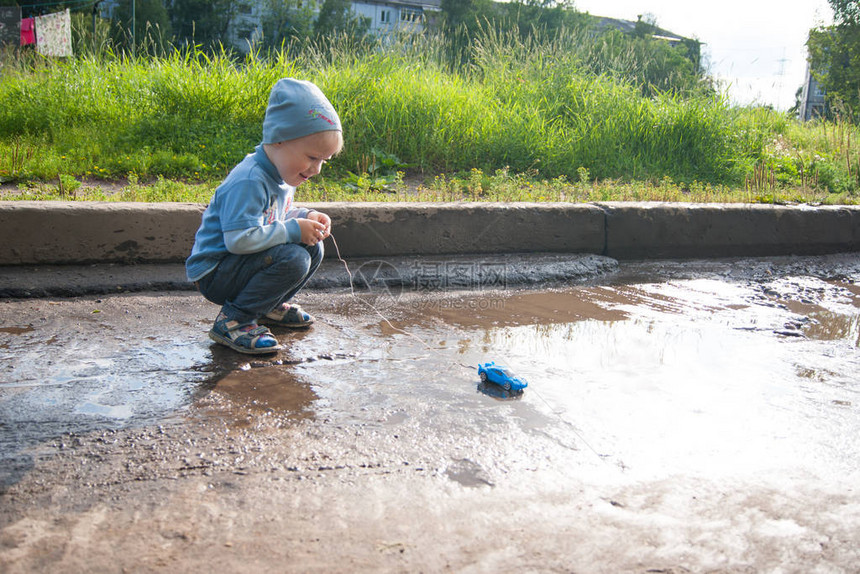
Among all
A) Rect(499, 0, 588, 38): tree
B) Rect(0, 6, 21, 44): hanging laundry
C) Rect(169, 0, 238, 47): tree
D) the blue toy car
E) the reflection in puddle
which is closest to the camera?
the reflection in puddle

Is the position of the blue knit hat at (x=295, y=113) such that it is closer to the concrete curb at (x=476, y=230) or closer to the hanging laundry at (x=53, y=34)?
the concrete curb at (x=476, y=230)

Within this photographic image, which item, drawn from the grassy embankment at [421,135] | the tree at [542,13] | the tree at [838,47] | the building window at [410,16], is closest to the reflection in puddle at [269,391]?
the grassy embankment at [421,135]

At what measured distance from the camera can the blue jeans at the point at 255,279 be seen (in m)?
2.68

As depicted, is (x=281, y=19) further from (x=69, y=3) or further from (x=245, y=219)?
(x=245, y=219)

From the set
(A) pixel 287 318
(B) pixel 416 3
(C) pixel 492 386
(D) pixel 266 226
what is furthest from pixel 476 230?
(B) pixel 416 3

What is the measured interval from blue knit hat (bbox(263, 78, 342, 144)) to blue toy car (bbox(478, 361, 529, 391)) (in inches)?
43.6

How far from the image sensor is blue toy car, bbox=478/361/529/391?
2316mm

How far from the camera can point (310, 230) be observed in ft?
8.70

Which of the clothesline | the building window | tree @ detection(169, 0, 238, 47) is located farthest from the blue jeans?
tree @ detection(169, 0, 238, 47)

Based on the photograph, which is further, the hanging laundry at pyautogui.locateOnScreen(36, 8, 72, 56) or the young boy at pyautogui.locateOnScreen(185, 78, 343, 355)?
the hanging laundry at pyautogui.locateOnScreen(36, 8, 72, 56)

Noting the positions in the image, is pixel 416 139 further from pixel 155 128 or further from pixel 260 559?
pixel 260 559

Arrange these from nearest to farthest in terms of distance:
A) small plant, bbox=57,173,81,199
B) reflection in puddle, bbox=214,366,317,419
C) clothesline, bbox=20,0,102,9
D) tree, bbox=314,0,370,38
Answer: reflection in puddle, bbox=214,366,317,419
small plant, bbox=57,173,81,199
clothesline, bbox=20,0,102,9
tree, bbox=314,0,370,38

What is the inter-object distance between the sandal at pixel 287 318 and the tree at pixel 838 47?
817 inches

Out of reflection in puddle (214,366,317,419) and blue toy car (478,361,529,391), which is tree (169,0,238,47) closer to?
reflection in puddle (214,366,317,419)
